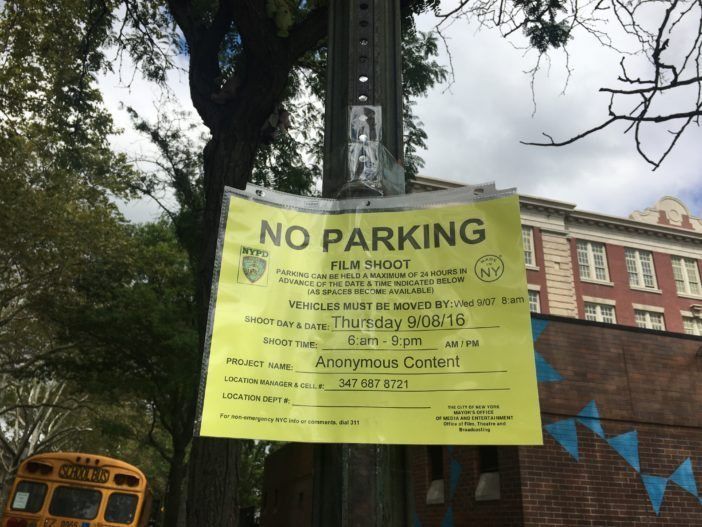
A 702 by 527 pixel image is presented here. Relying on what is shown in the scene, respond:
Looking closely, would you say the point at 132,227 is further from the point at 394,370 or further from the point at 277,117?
the point at 394,370

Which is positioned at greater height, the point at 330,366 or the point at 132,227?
the point at 132,227

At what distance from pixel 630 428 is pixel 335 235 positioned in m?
12.3

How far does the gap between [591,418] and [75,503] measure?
438 inches

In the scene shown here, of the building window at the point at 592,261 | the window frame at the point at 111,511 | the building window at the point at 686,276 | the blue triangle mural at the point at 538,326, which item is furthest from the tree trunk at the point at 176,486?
the building window at the point at 686,276

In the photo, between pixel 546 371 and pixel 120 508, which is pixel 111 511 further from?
pixel 546 371

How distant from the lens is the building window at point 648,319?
34.8 m

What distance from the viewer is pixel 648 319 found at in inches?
1378

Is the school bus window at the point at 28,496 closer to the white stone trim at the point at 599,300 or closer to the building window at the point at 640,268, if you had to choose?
the white stone trim at the point at 599,300

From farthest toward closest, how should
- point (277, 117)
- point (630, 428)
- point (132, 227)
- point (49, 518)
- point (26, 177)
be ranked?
point (132, 227) < point (26, 177) < point (49, 518) < point (630, 428) < point (277, 117)

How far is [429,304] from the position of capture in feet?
7.06

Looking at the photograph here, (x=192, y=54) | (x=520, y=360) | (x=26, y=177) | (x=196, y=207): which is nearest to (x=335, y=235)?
(x=520, y=360)

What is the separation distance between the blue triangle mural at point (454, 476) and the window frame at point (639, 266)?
84.6 ft

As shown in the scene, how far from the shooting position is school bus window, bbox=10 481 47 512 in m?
14.2

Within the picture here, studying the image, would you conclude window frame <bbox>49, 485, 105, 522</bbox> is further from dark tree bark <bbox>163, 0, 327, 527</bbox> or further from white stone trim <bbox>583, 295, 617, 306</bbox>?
white stone trim <bbox>583, 295, 617, 306</bbox>
